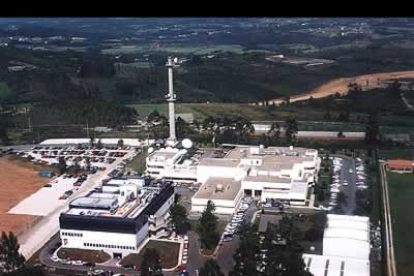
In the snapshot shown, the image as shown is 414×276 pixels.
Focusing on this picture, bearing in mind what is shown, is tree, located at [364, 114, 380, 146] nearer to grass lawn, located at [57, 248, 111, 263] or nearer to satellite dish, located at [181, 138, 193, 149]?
satellite dish, located at [181, 138, 193, 149]

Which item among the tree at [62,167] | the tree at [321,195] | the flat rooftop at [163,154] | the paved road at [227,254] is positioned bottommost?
the tree at [62,167]

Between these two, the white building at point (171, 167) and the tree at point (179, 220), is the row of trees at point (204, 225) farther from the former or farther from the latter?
the white building at point (171, 167)

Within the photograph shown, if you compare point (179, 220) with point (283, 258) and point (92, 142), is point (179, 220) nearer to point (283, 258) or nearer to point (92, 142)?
point (283, 258)

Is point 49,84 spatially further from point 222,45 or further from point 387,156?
point 387,156

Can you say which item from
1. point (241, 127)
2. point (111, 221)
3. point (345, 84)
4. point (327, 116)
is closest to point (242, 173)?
point (111, 221)

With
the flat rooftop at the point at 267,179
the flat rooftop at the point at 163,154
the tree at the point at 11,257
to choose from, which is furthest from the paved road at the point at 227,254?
the flat rooftop at the point at 163,154
